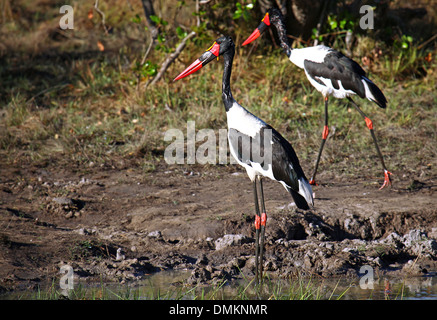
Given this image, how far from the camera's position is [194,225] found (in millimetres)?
4520

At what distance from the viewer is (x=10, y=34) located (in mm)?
8797

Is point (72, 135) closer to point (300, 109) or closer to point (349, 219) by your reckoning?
point (300, 109)

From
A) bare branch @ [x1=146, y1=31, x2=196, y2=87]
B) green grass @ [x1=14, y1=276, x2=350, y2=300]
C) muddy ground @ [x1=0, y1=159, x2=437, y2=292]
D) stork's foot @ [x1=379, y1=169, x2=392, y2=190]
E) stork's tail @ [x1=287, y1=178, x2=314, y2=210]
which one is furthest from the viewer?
bare branch @ [x1=146, y1=31, x2=196, y2=87]

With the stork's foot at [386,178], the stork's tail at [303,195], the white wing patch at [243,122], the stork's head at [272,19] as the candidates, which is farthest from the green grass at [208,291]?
the stork's head at [272,19]

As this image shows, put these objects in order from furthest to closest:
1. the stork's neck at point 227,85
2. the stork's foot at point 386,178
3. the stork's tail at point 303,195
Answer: the stork's foot at point 386,178
the stork's neck at point 227,85
the stork's tail at point 303,195

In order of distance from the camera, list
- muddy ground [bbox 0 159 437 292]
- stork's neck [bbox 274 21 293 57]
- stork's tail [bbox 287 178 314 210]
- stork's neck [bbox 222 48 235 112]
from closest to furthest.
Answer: stork's tail [bbox 287 178 314 210] < muddy ground [bbox 0 159 437 292] < stork's neck [bbox 222 48 235 112] < stork's neck [bbox 274 21 293 57]

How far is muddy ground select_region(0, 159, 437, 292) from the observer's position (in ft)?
13.1

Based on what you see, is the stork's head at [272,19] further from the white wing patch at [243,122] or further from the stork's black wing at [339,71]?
the white wing patch at [243,122]

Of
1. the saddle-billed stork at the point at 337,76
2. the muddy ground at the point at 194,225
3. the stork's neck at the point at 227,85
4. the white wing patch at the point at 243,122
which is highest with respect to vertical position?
the saddle-billed stork at the point at 337,76

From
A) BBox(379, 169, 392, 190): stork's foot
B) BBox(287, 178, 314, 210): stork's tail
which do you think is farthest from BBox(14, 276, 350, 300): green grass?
BBox(379, 169, 392, 190): stork's foot

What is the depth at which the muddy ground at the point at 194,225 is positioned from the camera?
4008mm

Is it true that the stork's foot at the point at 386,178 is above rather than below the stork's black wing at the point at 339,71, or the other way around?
below

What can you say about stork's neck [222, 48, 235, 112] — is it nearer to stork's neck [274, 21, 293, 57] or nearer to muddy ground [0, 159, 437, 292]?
muddy ground [0, 159, 437, 292]
